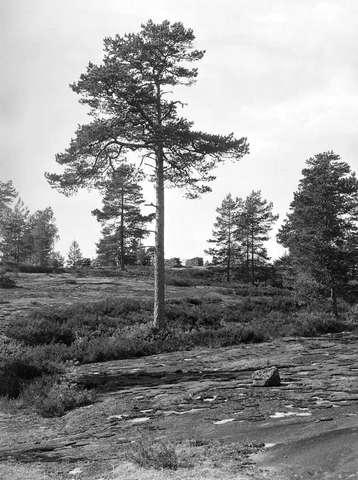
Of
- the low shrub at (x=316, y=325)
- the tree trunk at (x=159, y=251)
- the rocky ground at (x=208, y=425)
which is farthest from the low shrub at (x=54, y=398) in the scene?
the low shrub at (x=316, y=325)

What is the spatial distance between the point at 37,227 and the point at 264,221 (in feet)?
108

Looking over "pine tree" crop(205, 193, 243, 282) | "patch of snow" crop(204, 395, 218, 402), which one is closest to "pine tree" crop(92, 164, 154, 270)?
"pine tree" crop(205, 193, 243, 282)

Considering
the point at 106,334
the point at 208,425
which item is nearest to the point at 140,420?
the point at 208,425

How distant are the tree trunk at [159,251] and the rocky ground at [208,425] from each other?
6675 mm

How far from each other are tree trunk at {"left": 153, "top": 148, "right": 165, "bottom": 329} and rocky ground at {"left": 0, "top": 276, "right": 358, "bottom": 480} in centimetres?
667

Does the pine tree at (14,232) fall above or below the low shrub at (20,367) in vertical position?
above

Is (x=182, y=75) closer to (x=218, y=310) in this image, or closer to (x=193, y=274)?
(x=218, y=310)

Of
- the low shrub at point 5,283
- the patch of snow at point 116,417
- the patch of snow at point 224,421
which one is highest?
the low shrub at point 5,283

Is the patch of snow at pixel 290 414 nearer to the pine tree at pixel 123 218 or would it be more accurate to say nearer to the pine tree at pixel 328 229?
the pine tree at pixel 328 229

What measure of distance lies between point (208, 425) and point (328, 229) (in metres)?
19.7

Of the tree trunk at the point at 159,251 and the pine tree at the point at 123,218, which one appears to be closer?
the tree trunk at the point at 159,251

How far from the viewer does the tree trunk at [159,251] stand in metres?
19.1

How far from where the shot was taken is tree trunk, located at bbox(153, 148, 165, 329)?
19141 mm

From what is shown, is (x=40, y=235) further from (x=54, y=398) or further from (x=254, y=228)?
(x=54, y=398)
